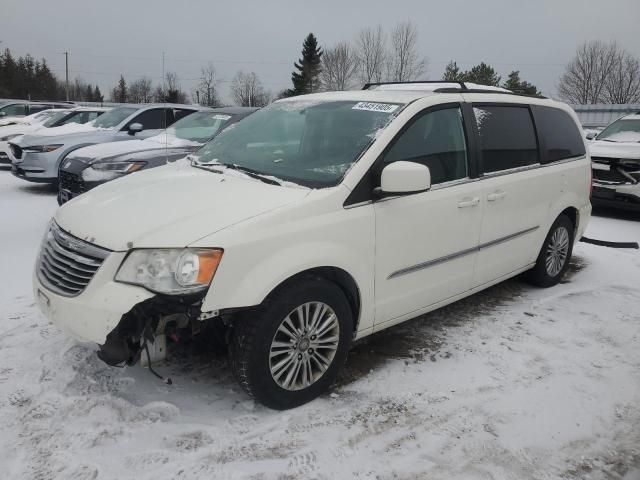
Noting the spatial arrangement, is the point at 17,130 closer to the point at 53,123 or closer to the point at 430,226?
the point at 53,123

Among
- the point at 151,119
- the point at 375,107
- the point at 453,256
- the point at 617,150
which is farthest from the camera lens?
the point at 151,119

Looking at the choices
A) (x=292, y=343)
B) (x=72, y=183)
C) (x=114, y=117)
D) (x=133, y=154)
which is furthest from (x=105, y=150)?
(x=292, y=343)

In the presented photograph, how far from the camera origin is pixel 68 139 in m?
9.87

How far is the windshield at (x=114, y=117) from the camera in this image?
1070 centimetres

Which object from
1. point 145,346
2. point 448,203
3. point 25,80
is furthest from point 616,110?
point 25,80

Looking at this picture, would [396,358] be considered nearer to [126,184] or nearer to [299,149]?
[299,149]

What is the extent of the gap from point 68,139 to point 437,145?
8.24 metres

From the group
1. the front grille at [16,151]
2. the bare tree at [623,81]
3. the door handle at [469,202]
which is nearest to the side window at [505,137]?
the door handle at [469,202]

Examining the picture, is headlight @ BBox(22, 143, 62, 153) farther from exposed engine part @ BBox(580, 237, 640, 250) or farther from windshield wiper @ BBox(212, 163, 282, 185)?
exposed engine part @ BBox(580, 237, 640, 250)

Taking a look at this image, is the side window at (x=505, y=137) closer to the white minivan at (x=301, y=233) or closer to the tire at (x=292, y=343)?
the white minivan at (x=301, y=233)

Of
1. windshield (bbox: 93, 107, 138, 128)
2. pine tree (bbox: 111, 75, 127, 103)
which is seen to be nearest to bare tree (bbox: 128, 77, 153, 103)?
pine tree (bbox: 111, 75, 127, 103)

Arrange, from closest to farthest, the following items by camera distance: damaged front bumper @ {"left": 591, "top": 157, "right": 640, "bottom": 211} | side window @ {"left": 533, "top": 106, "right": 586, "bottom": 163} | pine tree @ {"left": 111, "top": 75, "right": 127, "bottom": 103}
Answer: side window @ {"left": 533, "top": 106, "right": 586, "bottom": 163} → damaged front bumper @ {"left": 591, "top": 157, "right": 640, "bottom": 211} → pine tree @ {"left": 111, "top": 75, "right": 127, "bottom": 103}

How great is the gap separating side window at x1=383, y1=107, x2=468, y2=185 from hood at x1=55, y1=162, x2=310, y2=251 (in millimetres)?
835

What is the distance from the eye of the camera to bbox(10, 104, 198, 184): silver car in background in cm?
950
